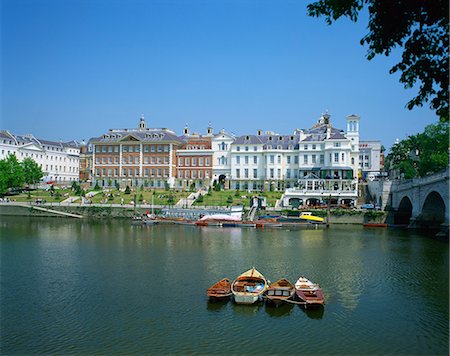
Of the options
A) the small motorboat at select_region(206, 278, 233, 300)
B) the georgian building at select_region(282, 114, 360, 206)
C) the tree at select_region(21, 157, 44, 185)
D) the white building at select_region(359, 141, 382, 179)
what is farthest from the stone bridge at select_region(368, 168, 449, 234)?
the tree at select_region(21, 157, 44, 185)

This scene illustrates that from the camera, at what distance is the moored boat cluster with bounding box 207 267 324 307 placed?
24391 mm

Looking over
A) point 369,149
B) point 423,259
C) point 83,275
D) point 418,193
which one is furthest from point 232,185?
point 83,275

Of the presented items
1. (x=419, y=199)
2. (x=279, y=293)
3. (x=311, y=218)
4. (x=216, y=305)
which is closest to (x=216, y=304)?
(x=216, y=305)

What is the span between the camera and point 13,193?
10075 centimetres

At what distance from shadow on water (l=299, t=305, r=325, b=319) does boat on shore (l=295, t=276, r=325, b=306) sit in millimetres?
252

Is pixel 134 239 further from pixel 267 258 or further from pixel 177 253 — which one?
pixel 267 258

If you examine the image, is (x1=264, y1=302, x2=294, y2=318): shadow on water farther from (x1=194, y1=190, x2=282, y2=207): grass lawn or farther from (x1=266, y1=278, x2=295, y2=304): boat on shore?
(x1=194, y1=190, x2=282, y2=207): grass lawn

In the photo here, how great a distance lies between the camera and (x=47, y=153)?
12900 centimetres

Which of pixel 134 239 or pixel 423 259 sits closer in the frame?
pixel 423 259

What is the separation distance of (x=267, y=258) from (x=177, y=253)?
27.4 ft

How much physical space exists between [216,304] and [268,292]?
291 cm

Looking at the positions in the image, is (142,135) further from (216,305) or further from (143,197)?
(216,305)

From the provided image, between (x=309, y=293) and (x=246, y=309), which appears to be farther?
(x=309, y=293)

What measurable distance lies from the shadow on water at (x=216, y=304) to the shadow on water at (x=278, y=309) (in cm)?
228
